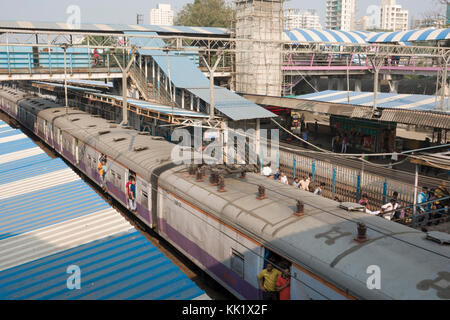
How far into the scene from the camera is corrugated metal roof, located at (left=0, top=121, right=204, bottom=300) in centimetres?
720

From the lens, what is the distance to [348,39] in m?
53.4

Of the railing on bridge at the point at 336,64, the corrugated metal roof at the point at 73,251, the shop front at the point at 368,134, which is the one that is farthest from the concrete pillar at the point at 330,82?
the corrugated metal roof at the point at 73,251

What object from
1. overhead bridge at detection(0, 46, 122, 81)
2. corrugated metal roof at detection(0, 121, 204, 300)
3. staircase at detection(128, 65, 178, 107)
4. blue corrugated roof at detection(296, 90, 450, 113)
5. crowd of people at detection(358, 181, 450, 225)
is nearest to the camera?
corrugated metal roof at detection(0, 121, 204, 300)

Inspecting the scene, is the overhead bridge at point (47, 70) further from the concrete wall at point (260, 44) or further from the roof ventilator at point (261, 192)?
the roof ventilator at point (261, 192)

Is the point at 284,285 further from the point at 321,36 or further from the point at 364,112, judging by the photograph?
the point at 321,36

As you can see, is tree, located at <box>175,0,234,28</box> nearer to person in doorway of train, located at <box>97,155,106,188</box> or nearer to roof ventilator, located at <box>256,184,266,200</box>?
person in doorway of train, located at <box>97,155,106,188</box>

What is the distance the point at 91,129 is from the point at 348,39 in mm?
40788

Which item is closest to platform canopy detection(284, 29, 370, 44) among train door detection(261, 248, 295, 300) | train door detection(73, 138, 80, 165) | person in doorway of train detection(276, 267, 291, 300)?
train door detection(73, 138, 80, 165)

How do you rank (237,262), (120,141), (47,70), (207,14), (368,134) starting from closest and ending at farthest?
(237,262)
(120,141)
(368,134)
(47,70)
(207,14)

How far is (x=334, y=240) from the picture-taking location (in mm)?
8164

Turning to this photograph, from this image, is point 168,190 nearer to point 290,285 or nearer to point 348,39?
point 290,285

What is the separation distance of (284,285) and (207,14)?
8192cm

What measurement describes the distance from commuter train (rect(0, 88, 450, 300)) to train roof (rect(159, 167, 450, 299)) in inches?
0.6

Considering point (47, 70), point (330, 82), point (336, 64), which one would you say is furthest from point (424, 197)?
point (330, 82)
